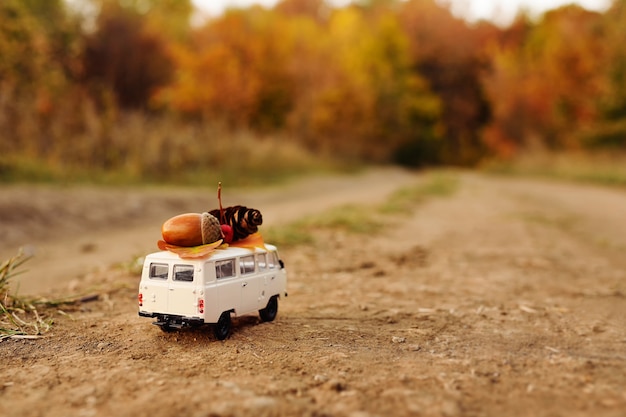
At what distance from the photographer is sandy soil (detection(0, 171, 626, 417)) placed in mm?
3199

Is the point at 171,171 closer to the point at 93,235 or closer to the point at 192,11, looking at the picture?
the point at 93,235

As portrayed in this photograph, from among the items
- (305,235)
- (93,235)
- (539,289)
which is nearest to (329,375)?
(539,289)

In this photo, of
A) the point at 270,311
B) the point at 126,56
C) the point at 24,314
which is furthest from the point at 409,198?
the point at 126,56

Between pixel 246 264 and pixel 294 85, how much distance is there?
129 ft

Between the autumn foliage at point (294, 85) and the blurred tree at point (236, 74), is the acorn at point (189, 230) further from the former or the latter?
the blurred tree at point (236, 74)

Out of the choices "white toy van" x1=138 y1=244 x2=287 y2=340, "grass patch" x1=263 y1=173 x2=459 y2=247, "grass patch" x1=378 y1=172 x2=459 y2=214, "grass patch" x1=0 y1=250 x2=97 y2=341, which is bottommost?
"grass patch" x1=378 y1=172 x2=459 y2=214

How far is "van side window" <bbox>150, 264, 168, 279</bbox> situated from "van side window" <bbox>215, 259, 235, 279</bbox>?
1.15ft

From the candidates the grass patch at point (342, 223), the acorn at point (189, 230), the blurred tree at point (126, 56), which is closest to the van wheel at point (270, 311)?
the acorn at point (189, 230)

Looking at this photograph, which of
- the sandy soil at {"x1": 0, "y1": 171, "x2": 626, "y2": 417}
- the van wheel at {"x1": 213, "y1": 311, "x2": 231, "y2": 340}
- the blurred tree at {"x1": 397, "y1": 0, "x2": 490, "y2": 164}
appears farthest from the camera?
the blurred tree at {"x1": 397, "y1": 0, "x2": 490, "y2": 164}

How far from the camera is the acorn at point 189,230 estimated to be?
4.29 metres

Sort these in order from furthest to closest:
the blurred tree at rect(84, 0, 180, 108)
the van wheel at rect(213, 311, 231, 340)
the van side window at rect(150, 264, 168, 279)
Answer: the blurred tree at rect(84, 0, 180, 108)
the van side window at rect(150, 264, 168, 279)
the van wheel at rect(213, 311, 231, 340)

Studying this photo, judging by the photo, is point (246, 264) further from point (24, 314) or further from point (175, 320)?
point (24, 314)

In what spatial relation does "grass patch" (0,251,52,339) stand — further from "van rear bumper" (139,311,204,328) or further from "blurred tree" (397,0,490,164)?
"blurred tree" (397,0,490,164)

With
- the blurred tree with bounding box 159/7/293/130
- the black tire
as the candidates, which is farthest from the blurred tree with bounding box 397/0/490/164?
the black tire
